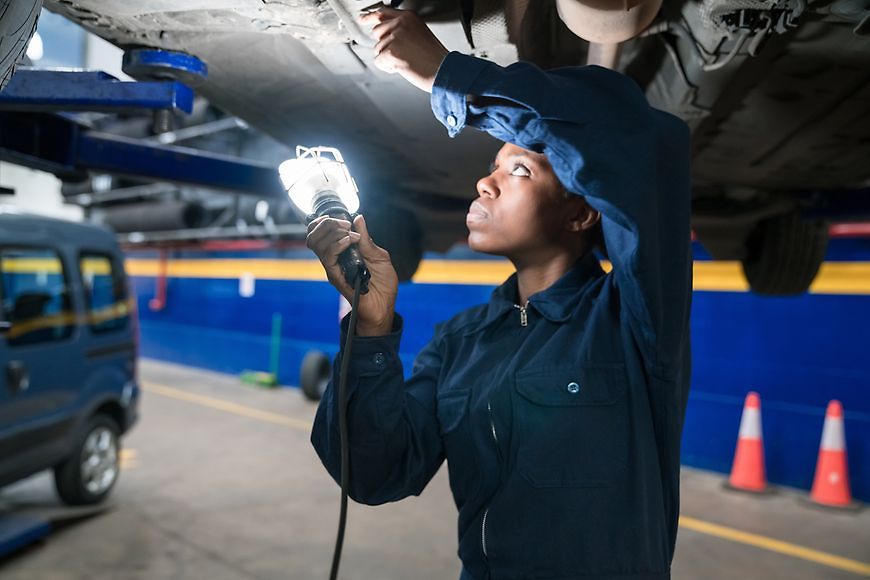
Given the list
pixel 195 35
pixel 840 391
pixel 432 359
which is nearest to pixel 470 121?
pixel 432 359

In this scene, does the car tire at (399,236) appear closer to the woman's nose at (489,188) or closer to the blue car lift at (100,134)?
the blue car lift at (100,134)

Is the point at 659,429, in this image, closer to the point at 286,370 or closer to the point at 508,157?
the point at 508,157

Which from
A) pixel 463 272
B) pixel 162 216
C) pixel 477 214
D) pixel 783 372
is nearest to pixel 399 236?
pixel 477 214

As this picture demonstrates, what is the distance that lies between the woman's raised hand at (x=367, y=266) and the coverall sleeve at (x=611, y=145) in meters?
0.19

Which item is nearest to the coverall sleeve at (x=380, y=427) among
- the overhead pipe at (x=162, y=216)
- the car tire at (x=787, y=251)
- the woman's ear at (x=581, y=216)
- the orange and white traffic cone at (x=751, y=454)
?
the woman's ear at (x=581, y=216)

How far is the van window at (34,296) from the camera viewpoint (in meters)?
3.06

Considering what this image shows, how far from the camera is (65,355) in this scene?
330 cm

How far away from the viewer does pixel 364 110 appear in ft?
5.54

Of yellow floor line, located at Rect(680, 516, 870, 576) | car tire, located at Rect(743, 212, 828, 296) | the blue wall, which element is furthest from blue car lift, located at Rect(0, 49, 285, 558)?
the blue wall

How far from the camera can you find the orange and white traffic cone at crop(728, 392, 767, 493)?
13.3 ft

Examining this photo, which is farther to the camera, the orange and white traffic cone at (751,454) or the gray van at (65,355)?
the orange and white traffic cone at (751,454)

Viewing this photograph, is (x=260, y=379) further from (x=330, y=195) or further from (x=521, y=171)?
(x=330, y=195)

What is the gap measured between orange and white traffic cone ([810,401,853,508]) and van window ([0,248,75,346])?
4.26 m

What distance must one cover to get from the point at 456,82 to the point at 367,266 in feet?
0.86
